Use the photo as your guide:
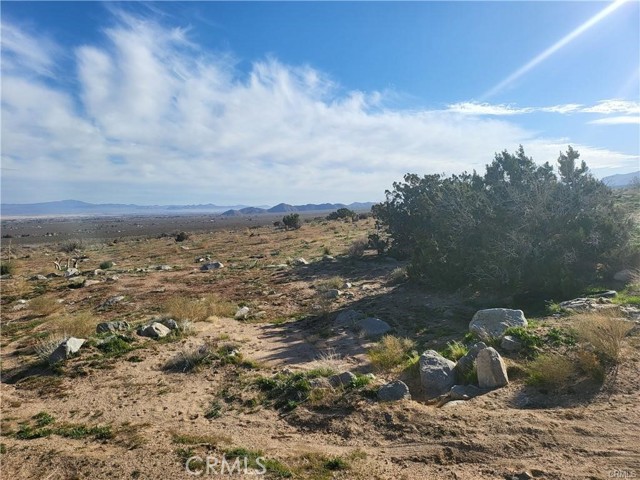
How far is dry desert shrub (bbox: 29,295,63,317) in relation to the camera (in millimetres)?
14099

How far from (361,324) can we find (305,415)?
14.9ft

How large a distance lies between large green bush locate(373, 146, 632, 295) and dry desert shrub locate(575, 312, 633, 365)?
157 inches

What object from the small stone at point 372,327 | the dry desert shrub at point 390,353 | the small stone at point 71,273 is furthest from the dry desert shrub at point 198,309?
the small stone at point 71,273

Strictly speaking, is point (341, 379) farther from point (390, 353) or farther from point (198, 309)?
point (198, 309)

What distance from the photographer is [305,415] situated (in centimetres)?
622

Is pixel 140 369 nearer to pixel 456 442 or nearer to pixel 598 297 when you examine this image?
pixel 456 442

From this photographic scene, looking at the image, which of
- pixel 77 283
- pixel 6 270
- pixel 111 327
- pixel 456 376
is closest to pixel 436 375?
pixel 456 376

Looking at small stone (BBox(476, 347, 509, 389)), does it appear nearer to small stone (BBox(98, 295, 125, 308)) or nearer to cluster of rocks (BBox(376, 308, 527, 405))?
cluster of rocks (BBox(376, 308, 527, 405))

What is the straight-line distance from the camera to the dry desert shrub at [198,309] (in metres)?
11.8

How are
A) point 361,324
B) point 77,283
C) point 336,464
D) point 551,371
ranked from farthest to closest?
1. point 77,283
2. point 361,324
3. point 551,371
4. point 336,464

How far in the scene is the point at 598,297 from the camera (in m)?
9.55

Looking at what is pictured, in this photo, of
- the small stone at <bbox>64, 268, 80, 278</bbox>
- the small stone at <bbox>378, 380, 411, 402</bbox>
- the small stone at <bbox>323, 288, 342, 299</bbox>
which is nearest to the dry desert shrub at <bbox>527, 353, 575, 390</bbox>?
the small stone at <bbox>378, 380, 411, 402</bbox>

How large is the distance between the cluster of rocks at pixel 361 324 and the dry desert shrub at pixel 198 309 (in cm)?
369

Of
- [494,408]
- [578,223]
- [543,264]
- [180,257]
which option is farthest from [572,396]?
[180,257]
